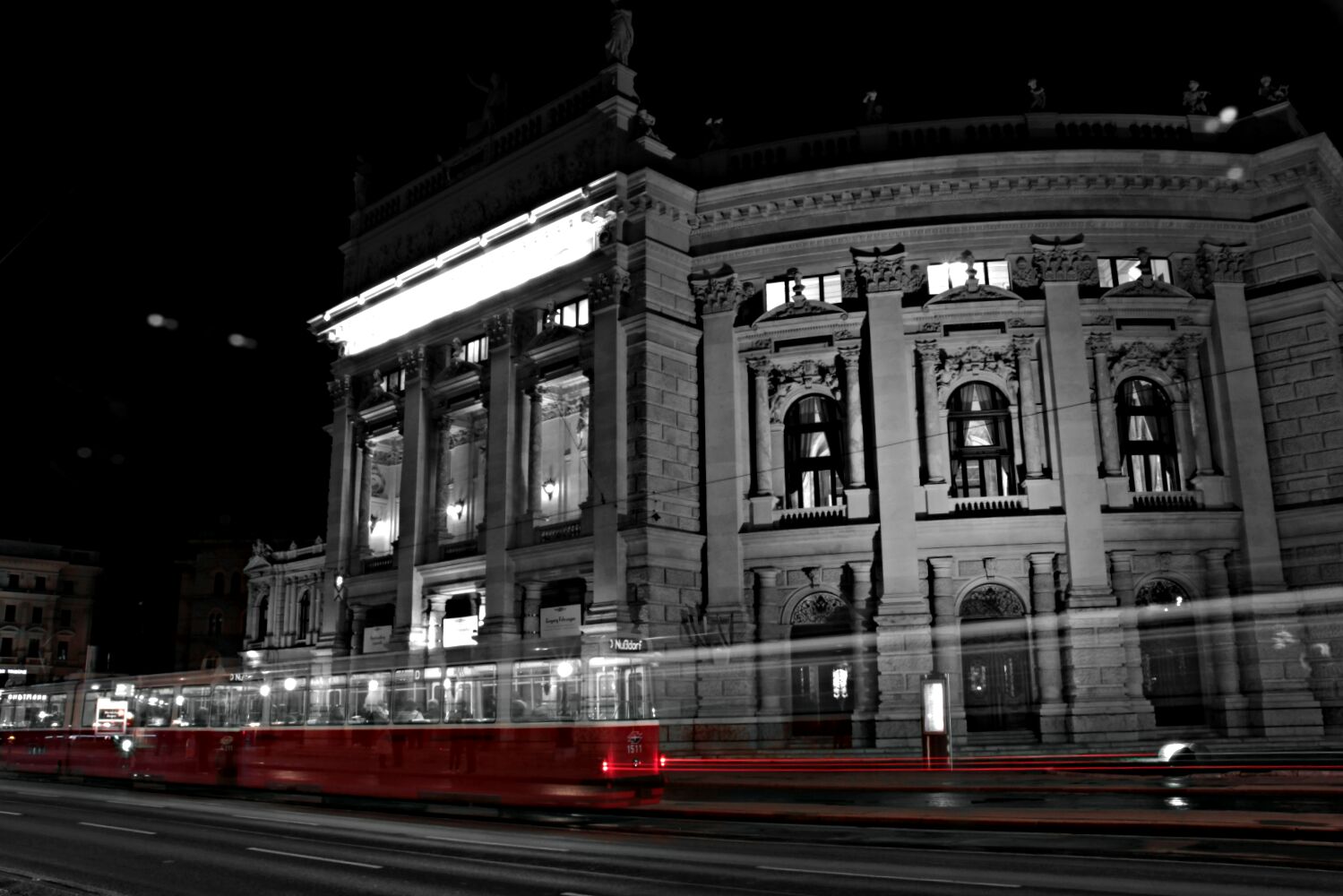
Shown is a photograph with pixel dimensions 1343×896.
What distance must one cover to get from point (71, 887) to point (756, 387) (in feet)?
98.6

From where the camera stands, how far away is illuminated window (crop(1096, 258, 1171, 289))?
39.4m

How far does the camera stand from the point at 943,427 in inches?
1517

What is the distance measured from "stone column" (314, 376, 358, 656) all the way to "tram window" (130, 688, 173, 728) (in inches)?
589

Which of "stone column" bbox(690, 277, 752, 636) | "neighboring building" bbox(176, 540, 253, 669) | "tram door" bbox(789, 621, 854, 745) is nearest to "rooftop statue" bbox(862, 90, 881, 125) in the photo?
"stone column" bbox(690, 277, 752, 636)

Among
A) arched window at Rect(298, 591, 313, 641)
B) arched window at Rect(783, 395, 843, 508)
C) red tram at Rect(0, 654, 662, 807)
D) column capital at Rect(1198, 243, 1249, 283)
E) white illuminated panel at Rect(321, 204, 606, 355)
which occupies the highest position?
white illuminated panel at Rect(321, 204, 606, 355)

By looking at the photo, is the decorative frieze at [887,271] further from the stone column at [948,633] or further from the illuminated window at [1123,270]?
the stone column at [948,633]

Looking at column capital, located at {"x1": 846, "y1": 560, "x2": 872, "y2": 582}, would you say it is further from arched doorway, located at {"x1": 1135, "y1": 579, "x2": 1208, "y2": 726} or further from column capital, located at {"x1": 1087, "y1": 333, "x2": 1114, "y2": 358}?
column capital, located at {"x1": 1087, "y1": 333, "x2": 1114, "y2": 358}

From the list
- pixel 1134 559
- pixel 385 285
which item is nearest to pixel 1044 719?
pixel 1134 559

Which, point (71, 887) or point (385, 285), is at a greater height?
point (385, 285)

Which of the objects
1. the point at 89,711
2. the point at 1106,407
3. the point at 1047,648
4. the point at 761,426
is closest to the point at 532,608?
the point at 761,426

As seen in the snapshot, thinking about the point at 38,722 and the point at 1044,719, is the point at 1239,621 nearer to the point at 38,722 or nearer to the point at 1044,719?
the point at 1044,719

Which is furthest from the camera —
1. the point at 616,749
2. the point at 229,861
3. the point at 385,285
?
the point at 385,285

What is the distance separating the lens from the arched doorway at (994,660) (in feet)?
120

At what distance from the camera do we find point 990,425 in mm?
39156
